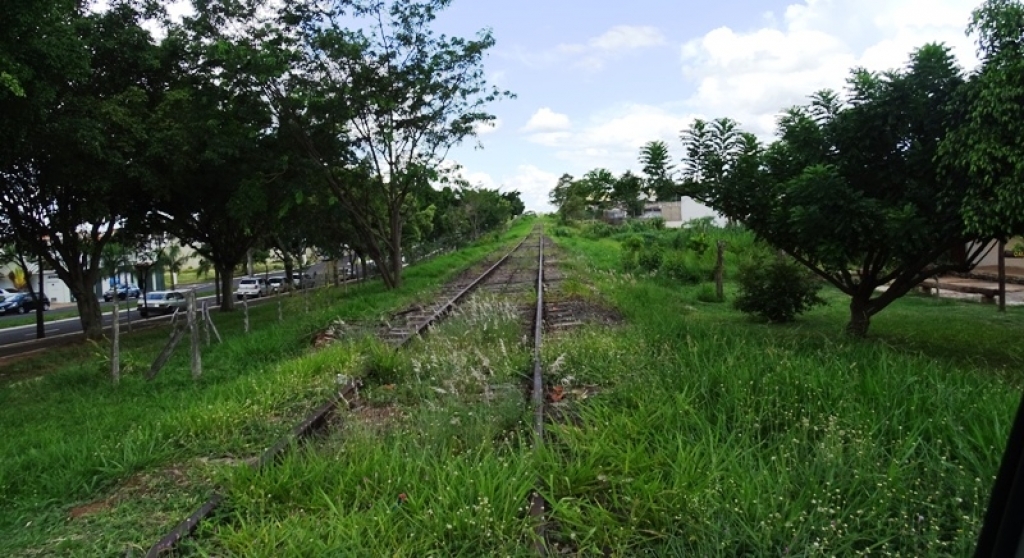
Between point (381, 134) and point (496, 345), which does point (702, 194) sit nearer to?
point (496, 345)

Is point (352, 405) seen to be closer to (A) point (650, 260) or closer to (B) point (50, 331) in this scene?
(A) point (650, 260)

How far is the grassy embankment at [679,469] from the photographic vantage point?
331cm

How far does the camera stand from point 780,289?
12297mm

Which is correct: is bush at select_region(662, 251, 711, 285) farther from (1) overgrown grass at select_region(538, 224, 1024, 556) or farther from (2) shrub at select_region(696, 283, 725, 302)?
(1) overgrown grass at select_region(538, 224, 1024, 556)

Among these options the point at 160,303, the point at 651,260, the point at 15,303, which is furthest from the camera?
the point at 15,303

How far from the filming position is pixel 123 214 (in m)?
21.1

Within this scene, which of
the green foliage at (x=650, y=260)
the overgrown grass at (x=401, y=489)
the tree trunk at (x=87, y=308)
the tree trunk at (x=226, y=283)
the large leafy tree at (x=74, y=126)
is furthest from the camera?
the tree trunk at (x=226, y=283)

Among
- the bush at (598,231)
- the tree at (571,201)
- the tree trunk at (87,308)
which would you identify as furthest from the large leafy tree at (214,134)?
the tree at (571,201)

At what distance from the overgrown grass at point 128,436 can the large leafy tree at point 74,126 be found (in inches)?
199

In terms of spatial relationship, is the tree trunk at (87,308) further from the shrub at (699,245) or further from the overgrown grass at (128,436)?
the shrub at (699,245)

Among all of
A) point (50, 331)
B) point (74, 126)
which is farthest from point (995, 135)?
point (50, 331)

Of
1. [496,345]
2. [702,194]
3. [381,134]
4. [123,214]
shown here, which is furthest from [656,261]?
[123,214]

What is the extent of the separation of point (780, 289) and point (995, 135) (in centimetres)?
598

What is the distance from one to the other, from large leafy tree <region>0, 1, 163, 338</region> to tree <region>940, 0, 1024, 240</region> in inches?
486
